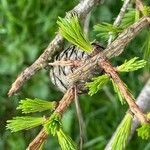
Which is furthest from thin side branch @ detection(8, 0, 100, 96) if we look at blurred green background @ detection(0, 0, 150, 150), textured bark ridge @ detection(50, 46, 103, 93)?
blurred green background @ detection(0, 0, 150, 150)

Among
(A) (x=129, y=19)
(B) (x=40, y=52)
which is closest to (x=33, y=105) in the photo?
(A) (x=129, y=19)

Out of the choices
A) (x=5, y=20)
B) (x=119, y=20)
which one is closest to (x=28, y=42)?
(x=5, y=20)

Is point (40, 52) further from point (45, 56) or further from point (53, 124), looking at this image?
point (53, 124)

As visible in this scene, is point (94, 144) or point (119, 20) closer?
point (119, 20)

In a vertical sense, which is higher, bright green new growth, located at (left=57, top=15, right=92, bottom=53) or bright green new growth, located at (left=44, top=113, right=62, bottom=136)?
bright green new growth, located at (left=57, top=15, right=92, bottom=53)

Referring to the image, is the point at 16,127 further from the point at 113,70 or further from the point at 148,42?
the point at 148,42

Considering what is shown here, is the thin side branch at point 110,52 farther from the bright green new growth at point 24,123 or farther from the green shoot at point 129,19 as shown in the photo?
the green shoot at point 129,19

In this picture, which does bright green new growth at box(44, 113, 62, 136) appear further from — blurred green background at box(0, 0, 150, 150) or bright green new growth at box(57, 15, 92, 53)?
blurred green background at box(0, 0, 150, 150)
